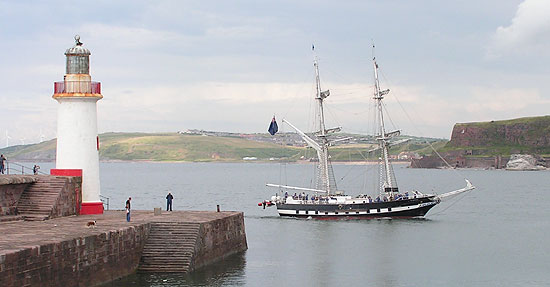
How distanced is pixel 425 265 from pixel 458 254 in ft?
22.2

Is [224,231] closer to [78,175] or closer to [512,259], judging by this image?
[78,175]

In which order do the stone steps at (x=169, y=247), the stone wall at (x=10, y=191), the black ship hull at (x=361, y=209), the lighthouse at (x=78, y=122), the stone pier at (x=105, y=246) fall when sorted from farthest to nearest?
the black ship hull at (x=361, y=209), the lighthouse at (x=78, y=122), the stone wall at (x=10, y=191), the stone steps at (x=169, y=247), the stone pier at (x=105, y=246)

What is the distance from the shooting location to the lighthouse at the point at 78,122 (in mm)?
40969

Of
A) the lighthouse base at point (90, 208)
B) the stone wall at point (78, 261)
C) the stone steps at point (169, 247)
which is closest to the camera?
the stone wall at point (78, 261)

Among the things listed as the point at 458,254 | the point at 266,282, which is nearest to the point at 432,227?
the point at 458,254

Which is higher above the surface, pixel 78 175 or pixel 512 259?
pixel 78 175

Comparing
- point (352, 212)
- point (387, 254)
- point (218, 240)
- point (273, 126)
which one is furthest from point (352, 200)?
point (218, 240)

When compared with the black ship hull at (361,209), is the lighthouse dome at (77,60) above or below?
above

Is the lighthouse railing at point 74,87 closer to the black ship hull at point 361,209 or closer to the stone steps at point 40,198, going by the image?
the stone steps at point 40,198

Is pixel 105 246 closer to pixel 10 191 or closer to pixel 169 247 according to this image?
pixel 169 247

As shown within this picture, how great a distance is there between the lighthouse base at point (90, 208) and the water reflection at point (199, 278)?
7.27 m

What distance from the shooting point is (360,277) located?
41844mm

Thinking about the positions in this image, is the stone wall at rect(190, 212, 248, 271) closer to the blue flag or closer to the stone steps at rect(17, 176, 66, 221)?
the stone steps at rect(17, 176, 66, 221)

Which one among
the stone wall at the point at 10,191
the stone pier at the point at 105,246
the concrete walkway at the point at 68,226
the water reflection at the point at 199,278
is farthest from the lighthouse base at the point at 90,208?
the water reflection at the point at 199,278
